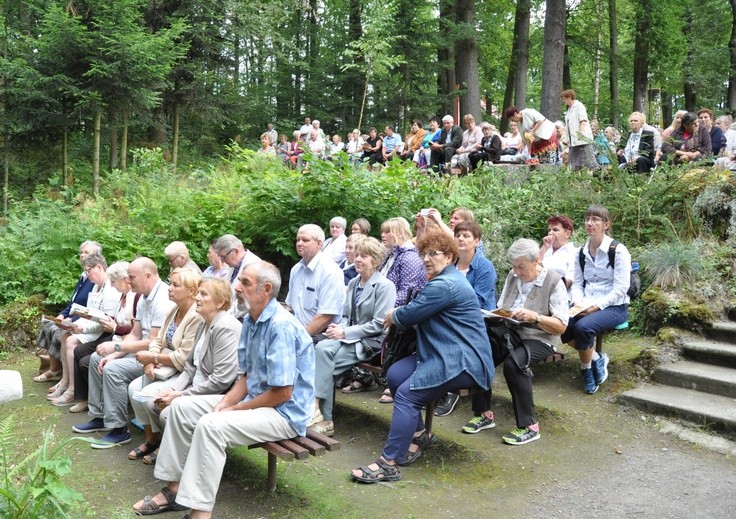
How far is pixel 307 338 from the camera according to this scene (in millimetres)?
3906

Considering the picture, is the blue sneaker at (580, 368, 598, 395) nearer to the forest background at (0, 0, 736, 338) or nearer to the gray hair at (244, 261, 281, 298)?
the forest background at (0, 0, 736, 338)

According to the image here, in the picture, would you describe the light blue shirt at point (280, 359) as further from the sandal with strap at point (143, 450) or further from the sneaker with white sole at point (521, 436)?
the sneaker with white sole at point (521, 436)

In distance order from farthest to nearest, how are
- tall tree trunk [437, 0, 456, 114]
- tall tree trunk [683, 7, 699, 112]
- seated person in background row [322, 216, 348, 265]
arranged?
tall tree trunk [683, 7, 699, 112] → tall tree trunk [437, 0, 456, 114] → seated person in background row [322, 216, 348, 265]

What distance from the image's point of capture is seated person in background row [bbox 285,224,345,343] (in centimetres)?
531

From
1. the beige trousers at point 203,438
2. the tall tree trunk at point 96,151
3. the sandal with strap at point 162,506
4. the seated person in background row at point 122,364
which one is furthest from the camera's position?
the tall tree trunk at point 96,151

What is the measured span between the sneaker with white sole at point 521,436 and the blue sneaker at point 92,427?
3291mm

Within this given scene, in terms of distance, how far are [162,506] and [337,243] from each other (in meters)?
4.03

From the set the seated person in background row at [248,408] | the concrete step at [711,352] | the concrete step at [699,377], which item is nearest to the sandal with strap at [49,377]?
the seated person in background row at [248,408]

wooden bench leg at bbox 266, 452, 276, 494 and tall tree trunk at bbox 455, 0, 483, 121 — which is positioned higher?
tall tree trunk at bbox 455, 0, 483, 121

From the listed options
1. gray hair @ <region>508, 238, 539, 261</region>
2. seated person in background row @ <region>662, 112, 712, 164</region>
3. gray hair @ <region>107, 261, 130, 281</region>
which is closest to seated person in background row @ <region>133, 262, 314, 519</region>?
gray hair @ <region>508, 238, 539, 261</region>

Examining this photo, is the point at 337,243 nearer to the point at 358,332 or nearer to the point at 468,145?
the point at 358,332

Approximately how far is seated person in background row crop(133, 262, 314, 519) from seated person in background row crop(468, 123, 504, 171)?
7927 millimetres

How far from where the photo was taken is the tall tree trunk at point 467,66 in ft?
57.8

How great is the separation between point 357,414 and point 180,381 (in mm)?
1555
